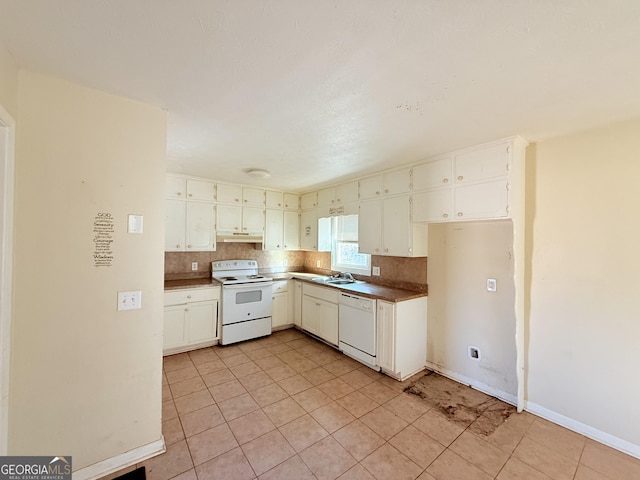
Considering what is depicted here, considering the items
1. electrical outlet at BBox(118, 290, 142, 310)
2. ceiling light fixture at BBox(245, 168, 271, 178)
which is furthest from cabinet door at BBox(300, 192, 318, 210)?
electrical outlet at BBox(118, 290, 142, 310)

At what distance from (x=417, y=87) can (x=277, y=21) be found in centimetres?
89

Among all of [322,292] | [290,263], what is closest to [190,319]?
[322,292]

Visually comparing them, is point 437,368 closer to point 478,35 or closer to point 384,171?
point 384,171

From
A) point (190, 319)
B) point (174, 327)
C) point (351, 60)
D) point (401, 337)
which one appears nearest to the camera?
point (351, 60)

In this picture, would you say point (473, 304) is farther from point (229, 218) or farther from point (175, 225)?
point (175, 225)

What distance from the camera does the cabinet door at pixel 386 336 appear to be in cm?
290

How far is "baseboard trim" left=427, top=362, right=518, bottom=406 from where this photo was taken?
2.53 meters

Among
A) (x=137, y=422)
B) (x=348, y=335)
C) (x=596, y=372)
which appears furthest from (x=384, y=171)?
(x=137, y=422)

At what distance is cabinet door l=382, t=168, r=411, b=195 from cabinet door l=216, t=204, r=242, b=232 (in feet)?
7.78

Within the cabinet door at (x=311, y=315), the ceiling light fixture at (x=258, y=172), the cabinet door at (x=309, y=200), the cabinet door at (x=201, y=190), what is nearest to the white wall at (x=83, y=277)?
the ceiling light fixture at (x=258, y=172)

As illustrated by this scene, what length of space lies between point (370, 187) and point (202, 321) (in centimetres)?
299

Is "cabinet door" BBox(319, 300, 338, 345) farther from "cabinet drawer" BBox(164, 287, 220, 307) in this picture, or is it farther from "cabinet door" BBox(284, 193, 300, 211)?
"cabinet door" BBox(284, 193, 300, 211)

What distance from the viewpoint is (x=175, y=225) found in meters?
3.77

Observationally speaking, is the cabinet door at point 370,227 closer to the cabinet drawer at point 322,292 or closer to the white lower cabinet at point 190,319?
the cabinet drawer at point 322,292
